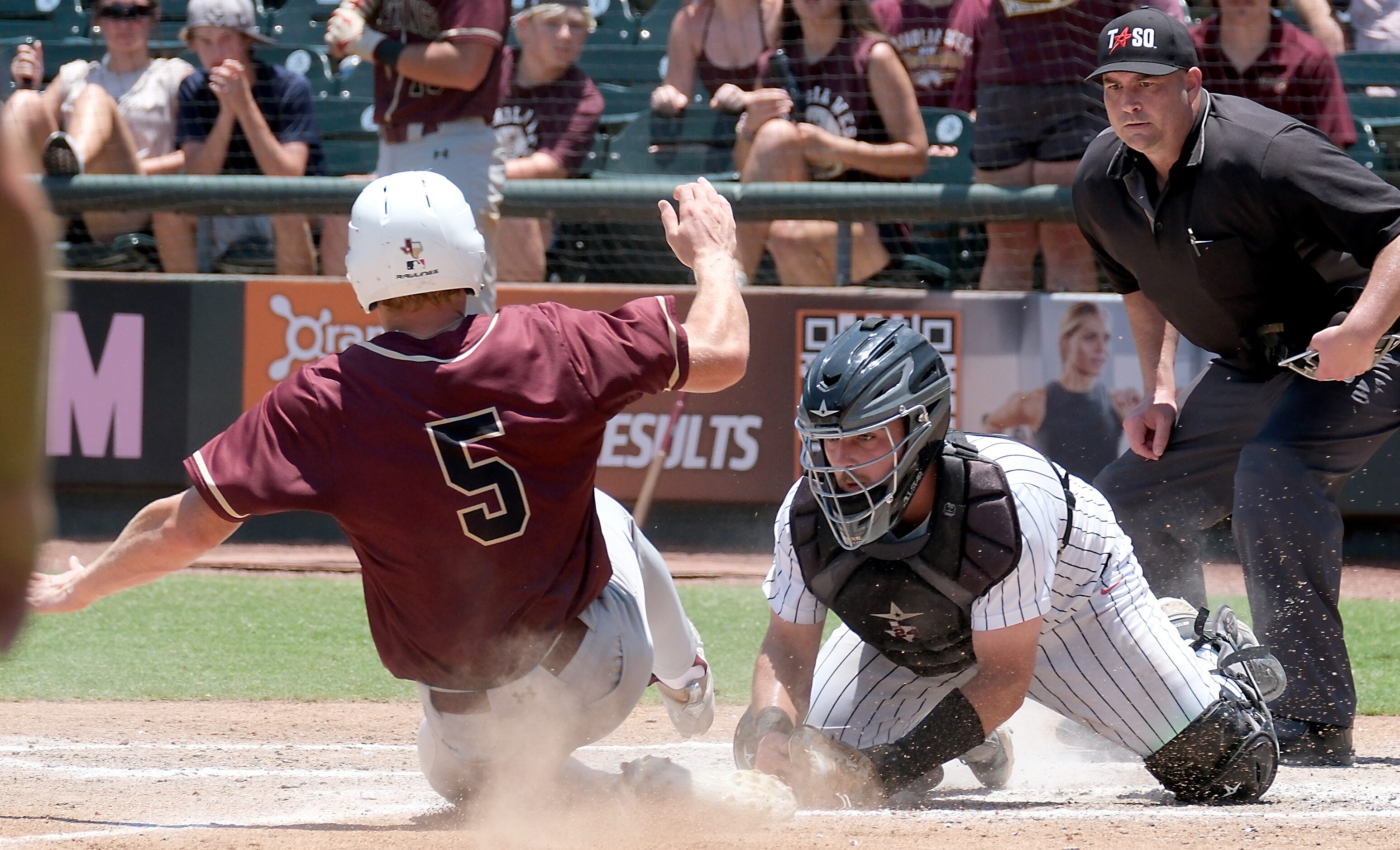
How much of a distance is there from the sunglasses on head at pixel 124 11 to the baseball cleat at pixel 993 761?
6.26 meters

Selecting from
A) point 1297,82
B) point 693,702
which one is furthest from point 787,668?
point 1297,82

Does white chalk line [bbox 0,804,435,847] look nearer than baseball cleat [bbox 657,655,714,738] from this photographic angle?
Yes

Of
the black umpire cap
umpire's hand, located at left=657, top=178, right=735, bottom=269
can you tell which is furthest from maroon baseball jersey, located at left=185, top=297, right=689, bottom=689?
the black umpire cap

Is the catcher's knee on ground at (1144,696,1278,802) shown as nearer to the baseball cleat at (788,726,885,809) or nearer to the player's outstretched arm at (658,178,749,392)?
the baseball cleat at (788,726,885,809)

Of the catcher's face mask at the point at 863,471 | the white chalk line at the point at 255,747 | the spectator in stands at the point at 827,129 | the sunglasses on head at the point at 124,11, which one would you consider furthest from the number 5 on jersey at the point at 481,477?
the sunglasses on head at the point at 124,11

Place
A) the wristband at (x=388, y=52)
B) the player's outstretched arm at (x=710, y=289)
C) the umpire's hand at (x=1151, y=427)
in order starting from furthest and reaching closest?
the wristband at (x=388, y=52) < the umpire's hand at (x=1151, y=427) < the player's outstretched arm at (x=710, y=289)

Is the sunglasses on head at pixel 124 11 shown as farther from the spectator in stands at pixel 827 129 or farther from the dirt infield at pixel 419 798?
the dirt infield at pixel 419 798

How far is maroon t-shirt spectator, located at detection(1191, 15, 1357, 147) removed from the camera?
22.7 ft

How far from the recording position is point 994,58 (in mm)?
7180

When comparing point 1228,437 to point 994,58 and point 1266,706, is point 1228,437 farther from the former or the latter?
point 994,58

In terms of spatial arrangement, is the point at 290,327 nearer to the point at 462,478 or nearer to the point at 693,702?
the point at 693,702

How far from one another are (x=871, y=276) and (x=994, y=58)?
3.97 feet

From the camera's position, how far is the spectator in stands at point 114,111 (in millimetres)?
7801

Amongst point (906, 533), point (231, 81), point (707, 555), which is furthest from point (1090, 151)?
point (231, 81)
